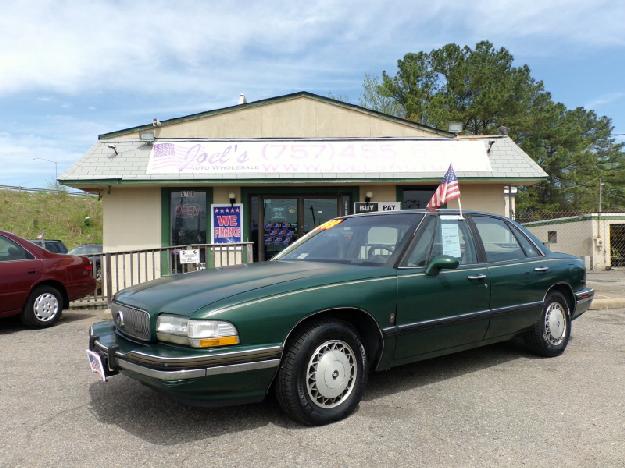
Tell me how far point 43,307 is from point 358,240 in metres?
5.30

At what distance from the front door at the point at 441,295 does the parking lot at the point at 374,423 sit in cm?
44

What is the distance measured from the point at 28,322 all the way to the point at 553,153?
4006 centimetres

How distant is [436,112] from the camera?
3020 centimetres

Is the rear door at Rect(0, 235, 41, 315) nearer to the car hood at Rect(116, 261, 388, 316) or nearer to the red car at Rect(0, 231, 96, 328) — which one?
the red car at Rect(0, 231, 96, 328)

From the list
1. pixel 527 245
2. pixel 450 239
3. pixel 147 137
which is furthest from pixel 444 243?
pixel 147 137

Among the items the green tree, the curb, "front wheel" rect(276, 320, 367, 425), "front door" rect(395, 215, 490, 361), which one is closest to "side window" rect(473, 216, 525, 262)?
"front door" rect(395, 215, 490, 361)

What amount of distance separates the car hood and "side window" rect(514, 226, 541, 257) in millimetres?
2113

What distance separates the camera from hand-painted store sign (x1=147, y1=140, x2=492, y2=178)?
10.8 metres

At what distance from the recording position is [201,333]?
3168 mm

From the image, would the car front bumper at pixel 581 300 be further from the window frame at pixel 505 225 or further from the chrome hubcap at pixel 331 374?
the chrome hubcap at pixel 331 374

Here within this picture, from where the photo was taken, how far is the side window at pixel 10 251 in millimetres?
7316

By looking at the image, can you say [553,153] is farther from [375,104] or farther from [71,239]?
[71,239]

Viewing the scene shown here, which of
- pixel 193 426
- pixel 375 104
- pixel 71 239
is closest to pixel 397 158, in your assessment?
pixel 193 426

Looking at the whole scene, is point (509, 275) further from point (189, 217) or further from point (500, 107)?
point (500, 107)
